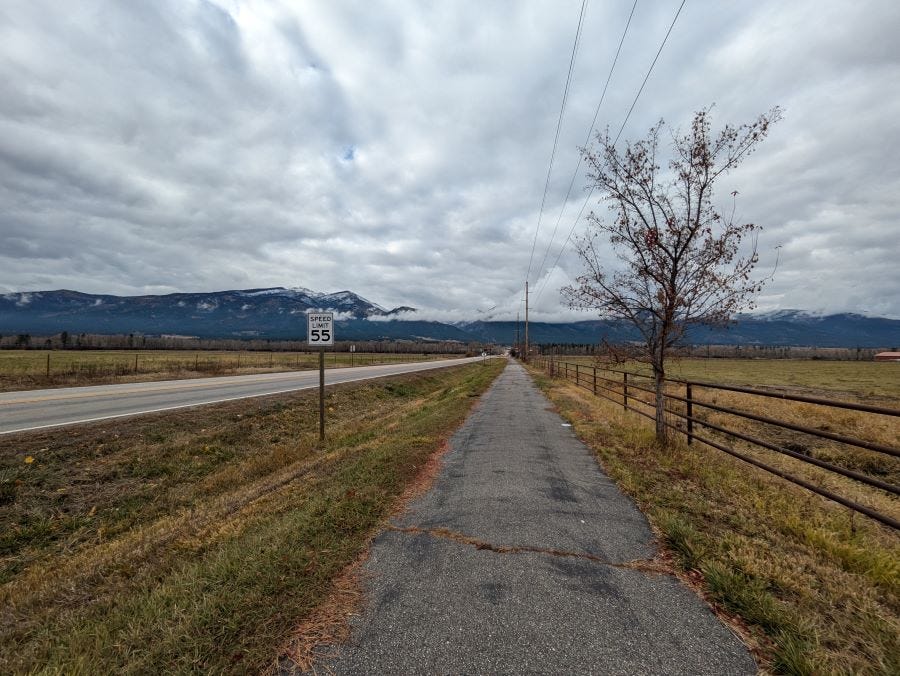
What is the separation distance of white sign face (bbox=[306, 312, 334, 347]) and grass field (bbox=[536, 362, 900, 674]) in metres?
6.96

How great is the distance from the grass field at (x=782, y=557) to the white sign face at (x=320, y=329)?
6957mm

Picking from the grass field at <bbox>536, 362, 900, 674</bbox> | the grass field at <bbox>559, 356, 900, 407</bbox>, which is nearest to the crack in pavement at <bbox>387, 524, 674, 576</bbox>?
the grass field at <bbox>536, 362, 900, 674</bbox>

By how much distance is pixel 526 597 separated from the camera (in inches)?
116

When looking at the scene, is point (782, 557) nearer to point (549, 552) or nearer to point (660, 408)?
Result: point (549, 552)

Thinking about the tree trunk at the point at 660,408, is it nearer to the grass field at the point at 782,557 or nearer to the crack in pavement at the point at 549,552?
the grass field at the point at 782,557

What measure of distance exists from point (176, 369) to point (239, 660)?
3154 cm

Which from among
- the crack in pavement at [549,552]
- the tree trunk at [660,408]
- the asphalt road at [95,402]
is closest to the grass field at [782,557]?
the crack in pavement at [549,552]

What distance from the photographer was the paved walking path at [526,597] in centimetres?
235

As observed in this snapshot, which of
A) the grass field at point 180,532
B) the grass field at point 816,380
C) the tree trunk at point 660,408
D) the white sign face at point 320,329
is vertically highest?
the white sign face at point 320,329

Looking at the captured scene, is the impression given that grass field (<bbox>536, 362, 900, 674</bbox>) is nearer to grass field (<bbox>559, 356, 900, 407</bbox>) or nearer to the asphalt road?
grass field (<bbox>559, 356, 900, 407</bbox>)

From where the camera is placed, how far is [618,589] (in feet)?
10.1

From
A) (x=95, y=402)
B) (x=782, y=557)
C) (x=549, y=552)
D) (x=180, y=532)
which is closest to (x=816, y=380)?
(x=782, y=557)

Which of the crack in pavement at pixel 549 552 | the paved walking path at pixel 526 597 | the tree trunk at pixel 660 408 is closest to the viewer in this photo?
the paved walking path at pixel 526 597

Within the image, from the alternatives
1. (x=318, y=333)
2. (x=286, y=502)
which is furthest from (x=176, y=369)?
(x=286, y=502)
